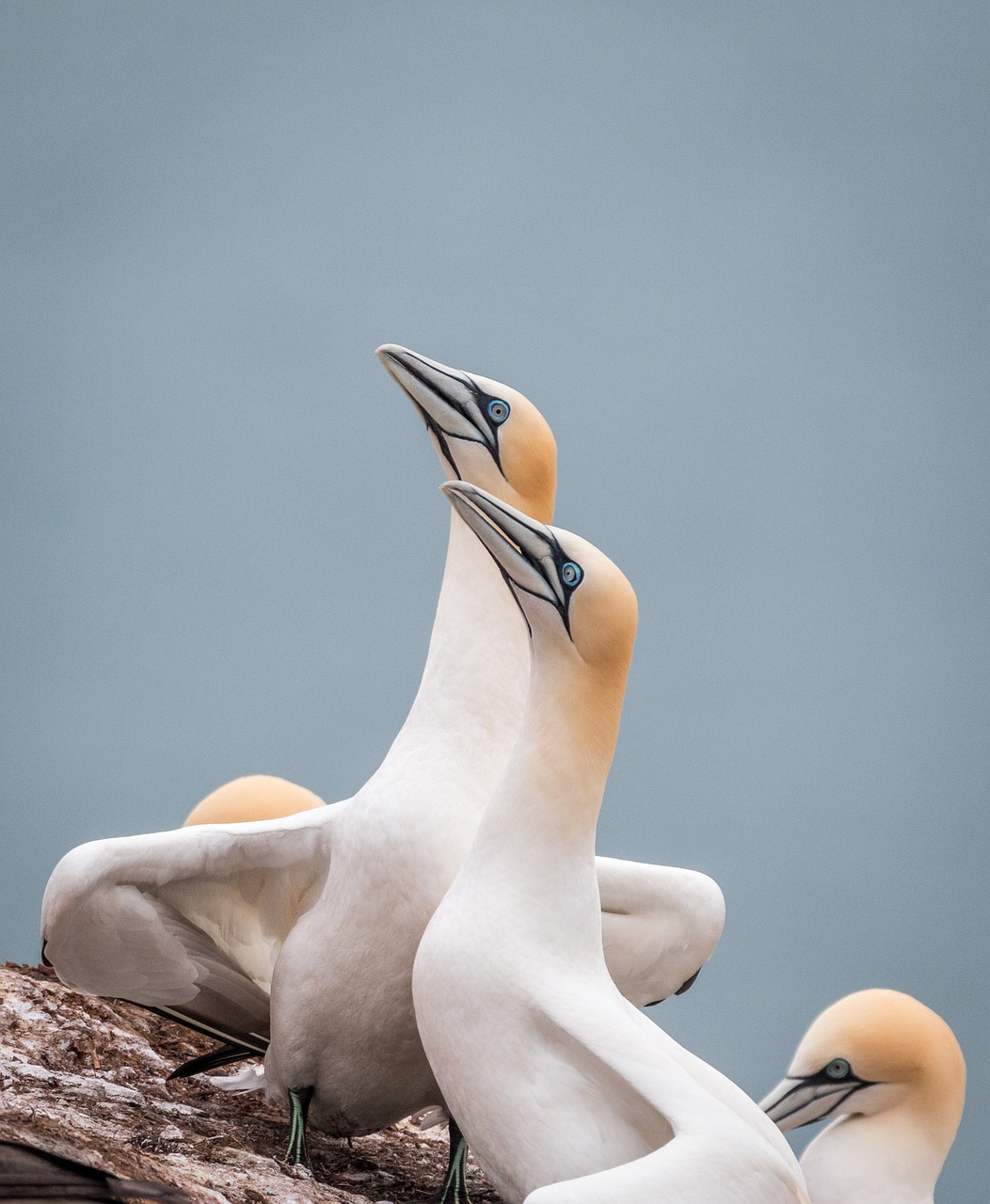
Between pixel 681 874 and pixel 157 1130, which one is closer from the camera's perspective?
pixel 157 1130

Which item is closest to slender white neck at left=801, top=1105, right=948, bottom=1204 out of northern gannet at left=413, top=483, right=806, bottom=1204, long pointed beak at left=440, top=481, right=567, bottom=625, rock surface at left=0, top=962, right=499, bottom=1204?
rock surface at left=0, top=962, right=499, bottom=1204

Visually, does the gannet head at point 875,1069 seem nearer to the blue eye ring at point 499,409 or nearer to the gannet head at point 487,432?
the gannet head at point 487,432

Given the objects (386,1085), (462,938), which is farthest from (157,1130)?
(462,938)

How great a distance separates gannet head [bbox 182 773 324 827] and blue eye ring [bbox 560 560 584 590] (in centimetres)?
211

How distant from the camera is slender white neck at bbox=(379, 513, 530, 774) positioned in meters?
3.92

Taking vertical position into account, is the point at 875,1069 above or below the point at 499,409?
below

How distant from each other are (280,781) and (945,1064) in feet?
7.87

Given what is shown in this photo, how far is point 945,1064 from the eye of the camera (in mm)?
4992

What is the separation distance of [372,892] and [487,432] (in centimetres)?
123

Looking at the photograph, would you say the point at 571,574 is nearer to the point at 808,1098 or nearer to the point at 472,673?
the point at 472,673

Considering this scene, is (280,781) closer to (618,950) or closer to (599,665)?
(618,950)

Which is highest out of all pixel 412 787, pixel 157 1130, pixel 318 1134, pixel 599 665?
pixel 599 665

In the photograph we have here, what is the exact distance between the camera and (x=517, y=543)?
Result: 3484mm

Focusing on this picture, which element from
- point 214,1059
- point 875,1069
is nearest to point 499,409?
point 214,1059
